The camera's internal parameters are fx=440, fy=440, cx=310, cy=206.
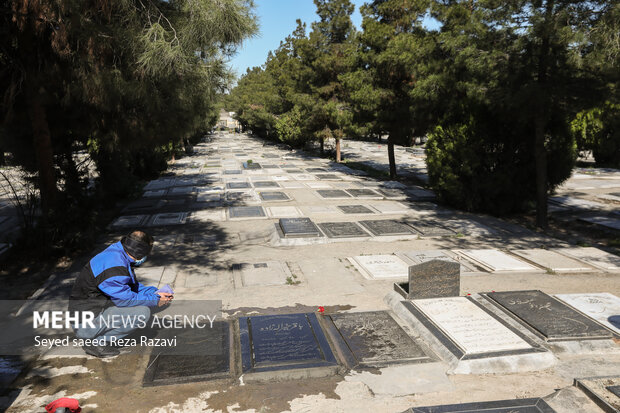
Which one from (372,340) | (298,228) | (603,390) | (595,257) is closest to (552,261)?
(595,257)

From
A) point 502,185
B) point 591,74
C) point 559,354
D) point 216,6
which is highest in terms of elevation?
point 216,6

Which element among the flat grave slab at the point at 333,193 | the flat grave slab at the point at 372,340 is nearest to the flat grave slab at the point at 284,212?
the flat grave slab at the point at 333,193

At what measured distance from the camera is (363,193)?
15266mm

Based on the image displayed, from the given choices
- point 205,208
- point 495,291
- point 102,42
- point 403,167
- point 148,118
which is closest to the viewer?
point 102,42

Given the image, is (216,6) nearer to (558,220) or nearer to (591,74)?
(591,74)

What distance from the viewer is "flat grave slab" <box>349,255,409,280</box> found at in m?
7.38

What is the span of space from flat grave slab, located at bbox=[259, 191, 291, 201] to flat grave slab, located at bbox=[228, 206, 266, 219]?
1489 millimetres

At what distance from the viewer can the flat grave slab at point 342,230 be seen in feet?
32.3

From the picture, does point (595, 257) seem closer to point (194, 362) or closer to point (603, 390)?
point (603, 390)

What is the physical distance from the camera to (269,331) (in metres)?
5.04

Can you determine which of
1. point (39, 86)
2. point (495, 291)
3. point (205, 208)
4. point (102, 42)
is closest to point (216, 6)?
point (102, 42)

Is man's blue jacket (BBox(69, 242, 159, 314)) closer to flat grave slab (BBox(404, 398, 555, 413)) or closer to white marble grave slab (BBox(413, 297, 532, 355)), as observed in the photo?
flat grave slab (BBox(404, 398, 555, 413))

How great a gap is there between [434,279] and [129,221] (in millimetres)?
8325

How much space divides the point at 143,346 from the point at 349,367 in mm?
2247
